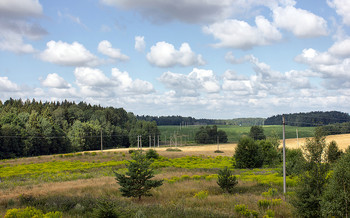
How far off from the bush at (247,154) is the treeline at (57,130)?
159 ft

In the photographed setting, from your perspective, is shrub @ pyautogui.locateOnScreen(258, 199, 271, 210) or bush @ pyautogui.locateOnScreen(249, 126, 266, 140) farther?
bush @ pyautogui.locateOnScreen(249, 126, 266, 140)

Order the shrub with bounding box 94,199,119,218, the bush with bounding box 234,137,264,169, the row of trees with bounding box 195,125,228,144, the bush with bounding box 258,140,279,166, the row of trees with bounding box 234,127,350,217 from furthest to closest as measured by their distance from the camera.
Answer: the row of trees with bounding box 195,125,228,144 → the bush with bounding box 258,140,279,166 → the bush with bounding box 234,137,264,169 → the row of trees with bounding box 234,127,350,217 → the shrub with bounding box 94,199,119,218

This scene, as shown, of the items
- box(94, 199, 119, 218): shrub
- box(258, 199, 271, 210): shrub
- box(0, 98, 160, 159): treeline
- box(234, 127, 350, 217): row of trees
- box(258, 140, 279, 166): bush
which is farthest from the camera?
box(0, 98, 160, 159): treeline

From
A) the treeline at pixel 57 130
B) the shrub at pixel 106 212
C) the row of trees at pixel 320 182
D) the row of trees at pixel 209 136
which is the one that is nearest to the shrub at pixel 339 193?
the row of trees at pixel 320 182

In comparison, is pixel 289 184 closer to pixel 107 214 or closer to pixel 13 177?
pixel 107 214

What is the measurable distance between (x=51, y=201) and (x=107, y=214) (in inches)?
336

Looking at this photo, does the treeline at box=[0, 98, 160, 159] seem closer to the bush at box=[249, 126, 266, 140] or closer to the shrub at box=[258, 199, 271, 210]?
the bush at box=[249, 126, 266, 140]

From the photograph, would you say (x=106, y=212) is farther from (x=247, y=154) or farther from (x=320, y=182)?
(x=247, y=154)

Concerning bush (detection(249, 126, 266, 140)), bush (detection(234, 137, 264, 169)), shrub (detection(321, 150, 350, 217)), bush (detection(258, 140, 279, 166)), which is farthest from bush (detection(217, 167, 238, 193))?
bush (detection(249, 126, 266, 140))

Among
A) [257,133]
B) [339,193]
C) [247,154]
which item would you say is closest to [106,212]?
[339,193]

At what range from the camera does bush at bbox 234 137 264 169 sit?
52438 mm

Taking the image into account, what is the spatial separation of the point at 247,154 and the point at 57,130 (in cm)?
7225

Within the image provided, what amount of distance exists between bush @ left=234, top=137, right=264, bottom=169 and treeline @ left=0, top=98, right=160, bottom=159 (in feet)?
159

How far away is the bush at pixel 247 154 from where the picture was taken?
172 ft
